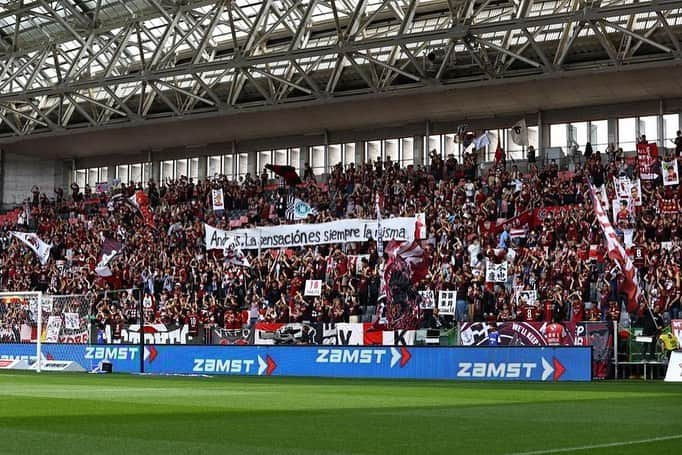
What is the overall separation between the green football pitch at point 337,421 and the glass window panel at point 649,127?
2512 cm

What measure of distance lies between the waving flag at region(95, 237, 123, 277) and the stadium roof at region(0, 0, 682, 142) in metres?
5.03

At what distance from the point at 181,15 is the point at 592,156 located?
15439 mm

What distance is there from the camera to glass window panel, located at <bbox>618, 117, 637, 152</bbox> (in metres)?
44.7

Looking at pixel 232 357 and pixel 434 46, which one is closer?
pixel 232 357

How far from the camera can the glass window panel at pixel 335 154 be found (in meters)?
52.4

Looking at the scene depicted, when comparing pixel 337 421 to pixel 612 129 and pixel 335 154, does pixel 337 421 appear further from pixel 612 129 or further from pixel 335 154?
pixel 335 154

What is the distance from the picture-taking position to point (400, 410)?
14703 mm

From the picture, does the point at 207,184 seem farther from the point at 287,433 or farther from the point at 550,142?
the point at 287,433

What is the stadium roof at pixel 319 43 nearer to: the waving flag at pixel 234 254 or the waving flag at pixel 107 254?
the waving flag at pixel 107 254

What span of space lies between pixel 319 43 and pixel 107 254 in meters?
12.3

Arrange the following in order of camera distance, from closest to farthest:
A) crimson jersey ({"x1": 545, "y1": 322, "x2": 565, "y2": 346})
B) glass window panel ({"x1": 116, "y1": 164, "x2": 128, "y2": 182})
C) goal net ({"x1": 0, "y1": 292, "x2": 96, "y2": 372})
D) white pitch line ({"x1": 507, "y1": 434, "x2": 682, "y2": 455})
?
1. white pitch line ({"x1": 507, "y1": 434, "x2": 682, "y2": 455})
2. crimson jersey ({"x1": 545, "y1": 322, "x2": 565, "y2": 346})
3. goal net ({"x1": 0, "y1": 292, "x2": 96, "y2": 372})
4. glass window panel ({"x1": 116, "y1": 164, "x2": 128, "y2": 182})

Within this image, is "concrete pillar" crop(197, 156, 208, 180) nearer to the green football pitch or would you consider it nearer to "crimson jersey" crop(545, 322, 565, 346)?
"crimson jersey" crop(545, 322, 565, 346)

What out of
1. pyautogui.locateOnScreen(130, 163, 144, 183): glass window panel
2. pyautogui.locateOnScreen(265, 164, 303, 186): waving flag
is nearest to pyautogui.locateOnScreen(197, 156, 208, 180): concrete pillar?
pyautogui.locateOnScreen(130, 163, 144, 183): glass window panel

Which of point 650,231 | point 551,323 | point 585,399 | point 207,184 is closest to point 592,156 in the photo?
point 650,231
